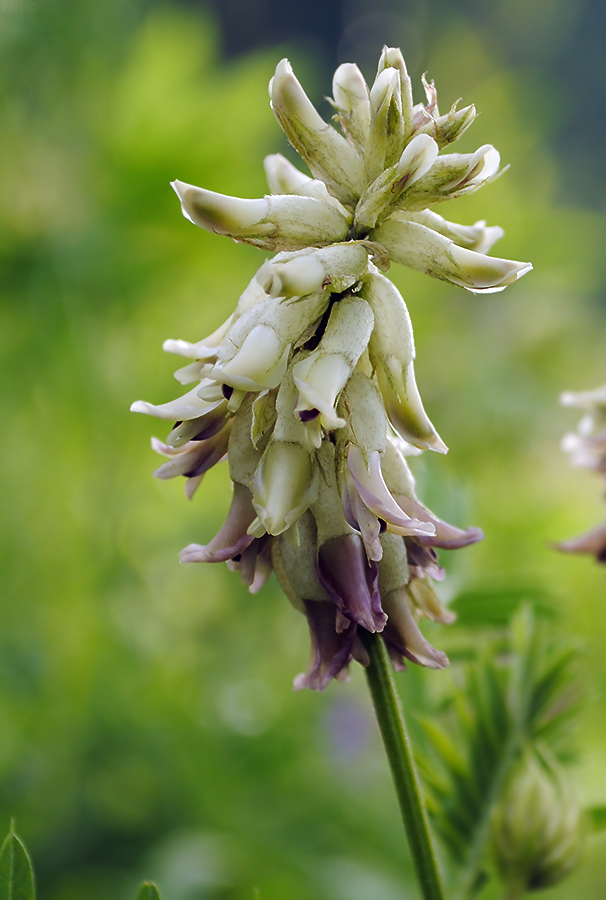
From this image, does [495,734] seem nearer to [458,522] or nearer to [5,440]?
[458,522]

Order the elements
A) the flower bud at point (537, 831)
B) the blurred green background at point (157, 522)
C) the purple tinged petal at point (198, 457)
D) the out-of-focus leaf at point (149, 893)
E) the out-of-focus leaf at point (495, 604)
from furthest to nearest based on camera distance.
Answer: the blurred green background at point (157, 522) → the out-of-focus leaf at point (495, 604) → the flower bud at point (537, 831) → the purple tinged petal at point (198, 457) → the out-of-focus leaf at point (149, 893)

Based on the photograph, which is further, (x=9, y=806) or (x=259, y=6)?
(x=259, y=6)

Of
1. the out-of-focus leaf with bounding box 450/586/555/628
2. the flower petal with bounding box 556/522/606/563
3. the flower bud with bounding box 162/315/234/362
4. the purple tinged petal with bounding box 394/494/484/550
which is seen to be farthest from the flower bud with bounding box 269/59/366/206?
the out-of-focus leaf with bounding box 450/586/555/628

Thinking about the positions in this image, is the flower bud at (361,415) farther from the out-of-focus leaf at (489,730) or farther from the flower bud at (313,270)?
the out-of-focus leaf at (489,730)

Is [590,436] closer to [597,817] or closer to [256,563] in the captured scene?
[597,817]

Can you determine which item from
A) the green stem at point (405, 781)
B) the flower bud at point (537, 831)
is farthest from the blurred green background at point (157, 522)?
the green stem at point (405, 781)

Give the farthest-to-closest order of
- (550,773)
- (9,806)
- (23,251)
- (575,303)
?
(575,303), (23,251), (9,806), (550,773)

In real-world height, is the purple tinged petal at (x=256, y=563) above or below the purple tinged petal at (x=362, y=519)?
below

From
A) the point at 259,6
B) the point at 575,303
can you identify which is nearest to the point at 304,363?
the point at 575,303
